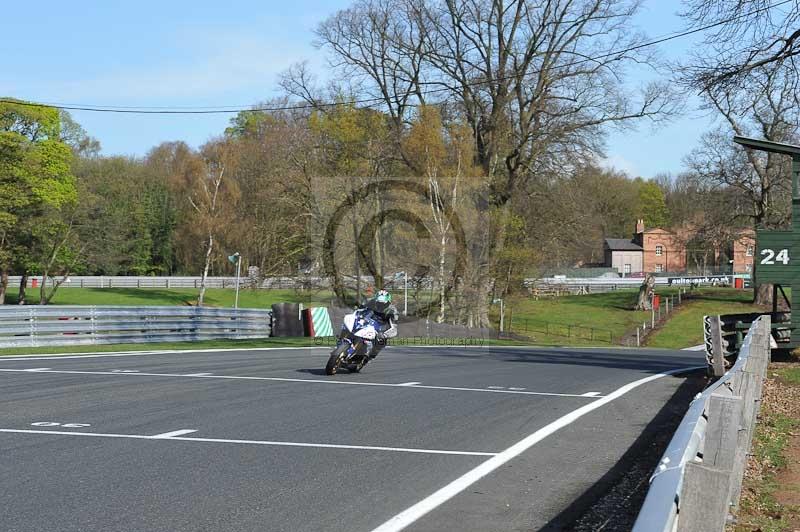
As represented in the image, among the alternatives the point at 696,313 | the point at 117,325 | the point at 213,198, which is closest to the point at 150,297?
the point at 213,198

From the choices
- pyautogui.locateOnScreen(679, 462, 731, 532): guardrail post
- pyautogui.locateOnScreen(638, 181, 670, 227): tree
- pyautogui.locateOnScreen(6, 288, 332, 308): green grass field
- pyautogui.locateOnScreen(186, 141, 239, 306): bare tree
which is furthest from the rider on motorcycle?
pyautogui.locateOnScreen(638, 181, 670, 227): tree

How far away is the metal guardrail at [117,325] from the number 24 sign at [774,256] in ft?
53.7

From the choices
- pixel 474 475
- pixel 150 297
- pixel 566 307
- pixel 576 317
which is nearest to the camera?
pixel 474 475

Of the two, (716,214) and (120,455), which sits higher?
(716,214)

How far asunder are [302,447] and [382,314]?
26.1ft

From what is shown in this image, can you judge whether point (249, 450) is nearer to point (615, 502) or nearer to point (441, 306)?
point (615, 502)

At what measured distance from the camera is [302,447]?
898 cm

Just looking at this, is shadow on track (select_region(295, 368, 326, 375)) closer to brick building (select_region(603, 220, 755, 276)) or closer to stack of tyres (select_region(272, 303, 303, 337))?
stack of tyres (select_region(272, 303, 303, 337))

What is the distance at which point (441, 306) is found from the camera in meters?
40.0

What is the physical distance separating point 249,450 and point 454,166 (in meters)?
34.5

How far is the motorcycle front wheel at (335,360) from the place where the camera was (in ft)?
52.7

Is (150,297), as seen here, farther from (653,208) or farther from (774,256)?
(653,208)

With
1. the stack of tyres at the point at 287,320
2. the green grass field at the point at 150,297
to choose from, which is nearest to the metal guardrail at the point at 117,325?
the stack of tyres at the point at 287,320

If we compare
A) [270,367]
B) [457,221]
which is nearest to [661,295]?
[457,221]
